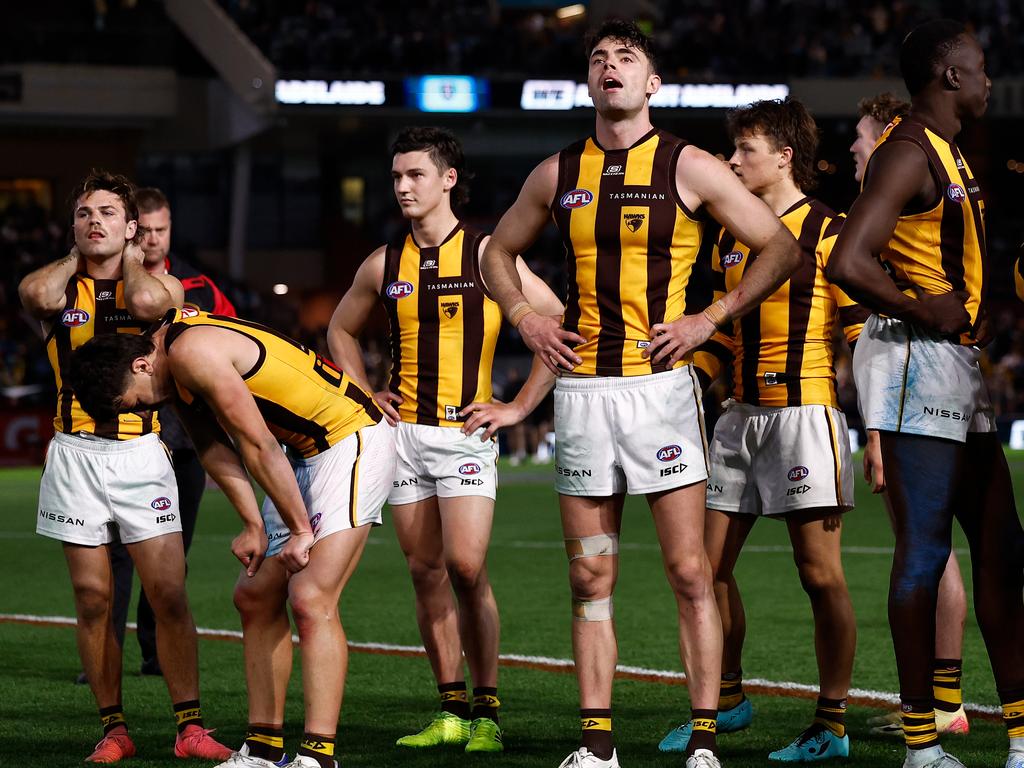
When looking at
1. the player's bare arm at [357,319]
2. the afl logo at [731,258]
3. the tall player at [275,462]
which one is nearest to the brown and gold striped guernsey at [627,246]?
the afl logo at [731,258]

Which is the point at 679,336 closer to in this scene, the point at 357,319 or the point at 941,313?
the point at 941,313

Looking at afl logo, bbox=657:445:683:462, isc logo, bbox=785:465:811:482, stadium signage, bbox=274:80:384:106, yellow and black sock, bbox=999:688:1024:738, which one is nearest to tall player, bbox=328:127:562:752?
isc logo, bbox=785:465:811:482

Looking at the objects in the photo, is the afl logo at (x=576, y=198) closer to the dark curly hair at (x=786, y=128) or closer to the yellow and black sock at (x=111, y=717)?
the dark curly hair at (x=786, y=128)

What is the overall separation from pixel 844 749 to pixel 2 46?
102 feet

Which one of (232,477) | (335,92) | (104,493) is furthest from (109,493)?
(335,92)

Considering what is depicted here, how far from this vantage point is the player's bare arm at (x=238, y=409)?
4738mm

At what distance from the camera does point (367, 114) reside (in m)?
32.7

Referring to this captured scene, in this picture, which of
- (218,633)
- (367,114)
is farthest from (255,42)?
(218,633)

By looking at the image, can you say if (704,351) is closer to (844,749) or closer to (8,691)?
(844,749)

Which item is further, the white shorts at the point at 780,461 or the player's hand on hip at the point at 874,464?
the white shorts at the point at 780,461

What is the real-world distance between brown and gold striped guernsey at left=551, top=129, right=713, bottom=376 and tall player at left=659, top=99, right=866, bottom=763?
720 mm

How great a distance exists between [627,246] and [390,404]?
1.65 meters

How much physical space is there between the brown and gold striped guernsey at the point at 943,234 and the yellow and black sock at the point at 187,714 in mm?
3127

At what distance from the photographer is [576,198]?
5.05 metres
